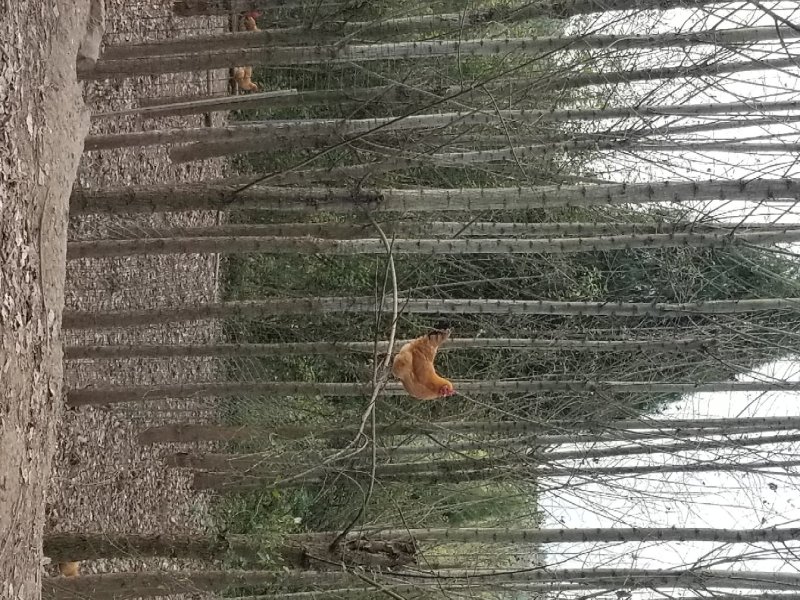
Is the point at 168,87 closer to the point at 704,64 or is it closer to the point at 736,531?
the point at 704,64

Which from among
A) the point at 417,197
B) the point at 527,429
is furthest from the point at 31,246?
the point at 527,429

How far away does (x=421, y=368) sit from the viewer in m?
3.88

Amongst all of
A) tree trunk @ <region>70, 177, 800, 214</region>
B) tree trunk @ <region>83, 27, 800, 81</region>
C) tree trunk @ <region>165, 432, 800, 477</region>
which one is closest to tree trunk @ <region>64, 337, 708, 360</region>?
tree trunk @ <region>165, 432, 800, 477</region>

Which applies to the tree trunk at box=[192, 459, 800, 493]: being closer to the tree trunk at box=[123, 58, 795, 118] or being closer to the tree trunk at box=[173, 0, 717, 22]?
the tree trunk at box=[123, 58, 795, 118]

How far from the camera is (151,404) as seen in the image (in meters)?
6.82

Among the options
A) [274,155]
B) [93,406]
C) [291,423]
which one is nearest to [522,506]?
[291,423]

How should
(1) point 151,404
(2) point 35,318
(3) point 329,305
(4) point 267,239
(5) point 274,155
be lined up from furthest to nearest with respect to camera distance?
1. (5) point 274,155
2. (1) point 151,404
3. (3) point 329,305
4. (4) point 267,239
5. (2) point 35,318

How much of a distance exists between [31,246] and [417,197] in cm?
182

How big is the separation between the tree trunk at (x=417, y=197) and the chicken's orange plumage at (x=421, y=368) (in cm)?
72

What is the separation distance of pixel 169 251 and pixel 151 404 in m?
2.97

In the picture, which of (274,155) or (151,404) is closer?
(151,404)

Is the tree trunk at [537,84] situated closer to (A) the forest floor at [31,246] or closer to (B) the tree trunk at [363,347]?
(A) the forest floor at [31,246]

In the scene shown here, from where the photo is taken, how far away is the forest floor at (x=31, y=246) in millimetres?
2869

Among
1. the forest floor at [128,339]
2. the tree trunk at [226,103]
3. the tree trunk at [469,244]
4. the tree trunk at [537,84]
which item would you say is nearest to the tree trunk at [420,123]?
the tree trunk at [537,84]
